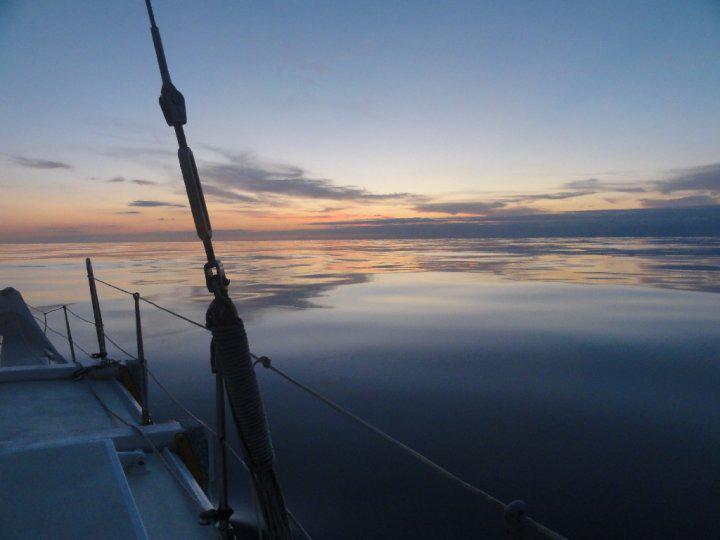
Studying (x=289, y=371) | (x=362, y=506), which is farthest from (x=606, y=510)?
(x=289, y=371)

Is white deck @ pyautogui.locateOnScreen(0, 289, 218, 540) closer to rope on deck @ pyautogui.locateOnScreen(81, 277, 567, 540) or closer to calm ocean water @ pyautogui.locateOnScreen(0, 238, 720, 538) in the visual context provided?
rope on deck @ pyautogui.locateOnScreen(81, 277, 567, 540)

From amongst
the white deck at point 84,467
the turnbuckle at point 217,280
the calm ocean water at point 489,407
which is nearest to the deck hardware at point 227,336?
the turnbuckle at point 217,280

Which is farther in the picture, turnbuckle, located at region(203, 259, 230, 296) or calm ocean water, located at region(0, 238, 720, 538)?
calm ocean water, located at region(0, 238, 720, 538)

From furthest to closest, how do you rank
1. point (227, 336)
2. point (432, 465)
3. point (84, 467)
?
1. point (84, 467)
2. point (227, 336)
3. point (432, 465)

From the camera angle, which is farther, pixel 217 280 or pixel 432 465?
pixel 217 280

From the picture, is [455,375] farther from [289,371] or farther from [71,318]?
[71,318]

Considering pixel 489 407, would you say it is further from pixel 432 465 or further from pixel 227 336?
pixel 227 336

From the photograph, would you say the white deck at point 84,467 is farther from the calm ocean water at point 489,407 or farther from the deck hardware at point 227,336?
the calm ocean water at point 489,407

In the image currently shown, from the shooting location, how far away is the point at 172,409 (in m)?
8.40

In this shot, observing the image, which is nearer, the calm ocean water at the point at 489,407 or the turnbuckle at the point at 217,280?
the turnbuckle at the point at 217,280

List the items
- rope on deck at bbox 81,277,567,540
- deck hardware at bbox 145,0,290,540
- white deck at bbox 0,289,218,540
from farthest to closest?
deck hardware at bbox 145,0,290,540, white deck at bbox 0,289,218,540, rope on deck at bbox 81,277,567,540

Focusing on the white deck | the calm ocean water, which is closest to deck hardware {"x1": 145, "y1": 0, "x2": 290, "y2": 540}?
the white deck

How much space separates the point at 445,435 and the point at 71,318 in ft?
63.7

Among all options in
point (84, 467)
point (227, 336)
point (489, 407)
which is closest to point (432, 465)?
point (227, 336)
